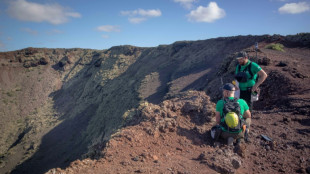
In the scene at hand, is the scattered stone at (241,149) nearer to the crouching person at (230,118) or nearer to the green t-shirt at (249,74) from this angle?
the crouching person at (230,118)

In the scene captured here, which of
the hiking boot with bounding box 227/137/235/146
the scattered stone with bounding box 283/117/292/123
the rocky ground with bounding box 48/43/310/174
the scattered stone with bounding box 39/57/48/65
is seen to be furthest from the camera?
the scattered stone with bounding box 39/57/48/65

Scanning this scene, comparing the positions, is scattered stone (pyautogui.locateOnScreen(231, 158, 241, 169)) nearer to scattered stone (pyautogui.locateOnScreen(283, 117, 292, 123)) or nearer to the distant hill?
scattered stone (pyautogui.locateOnScreen(283, 117, 292, 123))

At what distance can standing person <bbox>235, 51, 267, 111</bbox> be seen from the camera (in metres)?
4.49

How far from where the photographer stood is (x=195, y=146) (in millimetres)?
3760

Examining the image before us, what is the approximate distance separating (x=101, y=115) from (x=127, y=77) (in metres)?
7.44

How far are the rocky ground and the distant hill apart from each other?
765mm

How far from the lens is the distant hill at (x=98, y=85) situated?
1013 centimetres

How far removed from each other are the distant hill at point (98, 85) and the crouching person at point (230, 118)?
2.63 metres

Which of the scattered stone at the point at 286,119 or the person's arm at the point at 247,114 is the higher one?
the person's arm at the point at 247,114

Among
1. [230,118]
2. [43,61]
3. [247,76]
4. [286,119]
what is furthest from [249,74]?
[43,61]

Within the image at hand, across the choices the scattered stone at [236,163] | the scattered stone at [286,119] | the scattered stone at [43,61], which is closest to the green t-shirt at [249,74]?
the scattered stone at [286,119]

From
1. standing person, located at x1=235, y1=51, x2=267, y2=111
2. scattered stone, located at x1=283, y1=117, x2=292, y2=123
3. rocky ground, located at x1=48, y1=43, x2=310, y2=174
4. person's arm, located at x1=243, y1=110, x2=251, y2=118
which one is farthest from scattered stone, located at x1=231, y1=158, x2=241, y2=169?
scattered stone, located at x1=283, y1=117, x2=292, y2=123

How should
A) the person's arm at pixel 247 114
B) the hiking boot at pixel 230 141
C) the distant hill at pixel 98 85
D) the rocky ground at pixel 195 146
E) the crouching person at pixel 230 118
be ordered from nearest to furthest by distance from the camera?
the rocky ground at pixel 195 146 → the crouching person at pixel 230 118 → the hiking boot at pixel 230 141 → the person's arm at pixel 247 114 → the distant hill at pixel 98 85

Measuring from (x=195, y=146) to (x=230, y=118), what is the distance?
967mm
